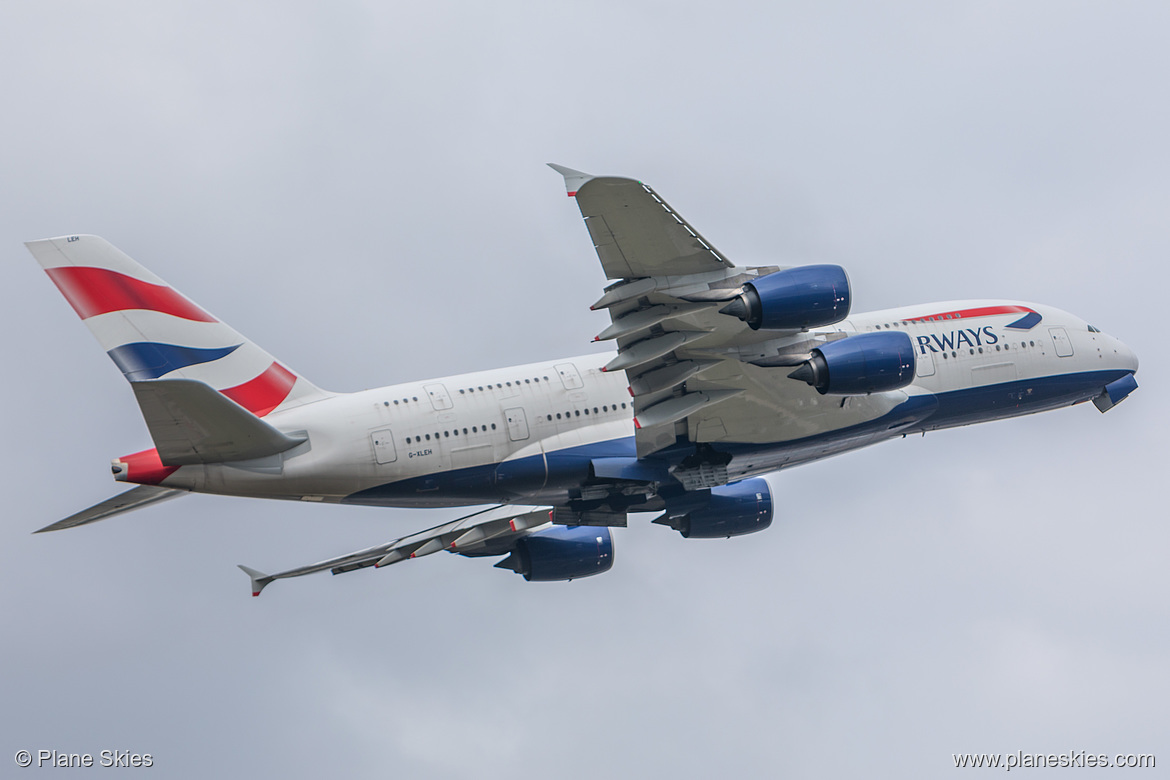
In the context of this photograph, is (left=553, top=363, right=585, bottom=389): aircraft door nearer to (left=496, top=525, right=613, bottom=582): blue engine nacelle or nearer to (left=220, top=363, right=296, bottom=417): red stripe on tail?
(left=220, top=363, right=296, bottom=417): red stripe on tail

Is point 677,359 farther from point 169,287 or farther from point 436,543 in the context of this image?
point 169,287

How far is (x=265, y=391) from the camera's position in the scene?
30.1m

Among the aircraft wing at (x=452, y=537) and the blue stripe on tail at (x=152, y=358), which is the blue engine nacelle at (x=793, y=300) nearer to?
the aircraft wing at (x=452, y=537)

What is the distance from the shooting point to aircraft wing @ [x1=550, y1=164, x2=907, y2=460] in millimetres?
25188

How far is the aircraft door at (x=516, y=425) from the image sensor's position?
29906mm

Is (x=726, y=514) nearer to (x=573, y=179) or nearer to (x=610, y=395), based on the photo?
(x=610, y=395)

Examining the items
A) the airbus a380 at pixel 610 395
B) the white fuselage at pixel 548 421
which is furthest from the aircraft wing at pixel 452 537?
the white fuselage at pixel 548 421

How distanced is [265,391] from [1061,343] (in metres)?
21.0

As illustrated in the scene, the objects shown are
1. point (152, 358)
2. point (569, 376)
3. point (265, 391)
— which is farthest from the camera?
point (569, 376)

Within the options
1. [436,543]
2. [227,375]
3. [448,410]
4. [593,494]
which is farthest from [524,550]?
[227,375]

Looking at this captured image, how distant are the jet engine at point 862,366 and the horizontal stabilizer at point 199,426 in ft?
39.5

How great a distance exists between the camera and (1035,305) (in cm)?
3488

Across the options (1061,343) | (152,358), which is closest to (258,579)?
(152,358)

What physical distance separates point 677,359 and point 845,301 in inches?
172
